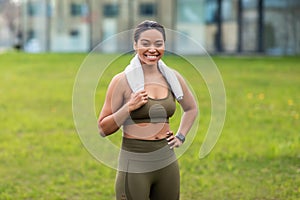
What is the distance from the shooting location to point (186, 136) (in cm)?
287

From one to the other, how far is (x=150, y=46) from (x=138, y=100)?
0.25m

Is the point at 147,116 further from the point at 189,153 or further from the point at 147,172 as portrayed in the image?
the point at 189,153

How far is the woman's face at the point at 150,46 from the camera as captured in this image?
8.64 feet

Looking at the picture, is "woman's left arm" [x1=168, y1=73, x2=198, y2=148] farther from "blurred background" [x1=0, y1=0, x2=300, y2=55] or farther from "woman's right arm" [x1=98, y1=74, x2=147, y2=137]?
"blurred background" [x1=0, y1=0, x2=300, y2=55]

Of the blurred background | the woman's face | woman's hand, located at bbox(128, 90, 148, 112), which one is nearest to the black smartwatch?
woman's hand, located at bbox(128, 90, 148, 112)

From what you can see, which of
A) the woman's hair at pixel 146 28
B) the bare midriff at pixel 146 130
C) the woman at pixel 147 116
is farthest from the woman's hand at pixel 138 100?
the woman's hair at pixel 146 28

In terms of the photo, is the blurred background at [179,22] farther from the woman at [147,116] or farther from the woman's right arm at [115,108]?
the woman's right arm at [115,108]

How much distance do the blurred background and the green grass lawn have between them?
15769 mm

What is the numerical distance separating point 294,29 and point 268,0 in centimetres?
193

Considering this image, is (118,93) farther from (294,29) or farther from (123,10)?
(123,10)

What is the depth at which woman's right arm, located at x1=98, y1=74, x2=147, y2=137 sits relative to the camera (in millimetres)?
2648

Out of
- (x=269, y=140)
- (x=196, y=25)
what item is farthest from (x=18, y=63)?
(x=269, y=140)

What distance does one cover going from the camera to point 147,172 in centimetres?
281

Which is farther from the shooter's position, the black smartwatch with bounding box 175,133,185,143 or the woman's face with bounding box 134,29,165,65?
the black smartwatch with bounding box 175,133,185,143
